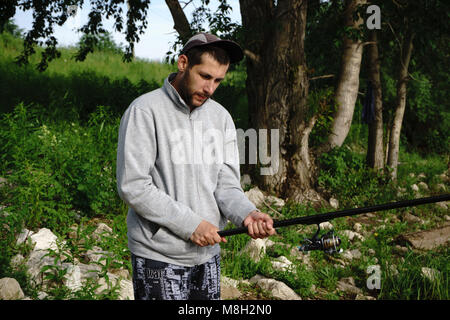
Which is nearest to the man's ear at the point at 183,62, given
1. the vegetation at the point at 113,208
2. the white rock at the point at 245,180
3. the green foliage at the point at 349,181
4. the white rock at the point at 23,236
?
the vegetation at the point at 113,208

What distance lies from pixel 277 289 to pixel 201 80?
254 centimetres

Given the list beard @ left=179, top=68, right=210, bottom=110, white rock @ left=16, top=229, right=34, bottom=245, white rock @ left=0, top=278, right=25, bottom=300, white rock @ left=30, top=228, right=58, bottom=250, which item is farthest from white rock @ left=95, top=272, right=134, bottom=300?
beard @ left=179, top=68, right=210, bottom=110

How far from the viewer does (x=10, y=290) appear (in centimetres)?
302

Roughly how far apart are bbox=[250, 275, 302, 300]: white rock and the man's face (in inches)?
95.8

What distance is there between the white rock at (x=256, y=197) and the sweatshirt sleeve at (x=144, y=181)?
4.41 meters

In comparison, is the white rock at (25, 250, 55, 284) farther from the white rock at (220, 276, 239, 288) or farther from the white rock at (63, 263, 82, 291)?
the white rock at (220, 276, 239, 288)

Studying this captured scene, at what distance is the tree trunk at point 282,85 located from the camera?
6.57 m

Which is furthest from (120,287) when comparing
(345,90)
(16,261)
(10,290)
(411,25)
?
(411,25)

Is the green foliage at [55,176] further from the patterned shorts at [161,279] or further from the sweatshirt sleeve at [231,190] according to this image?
the sweatshirt sleeve at [231,190]

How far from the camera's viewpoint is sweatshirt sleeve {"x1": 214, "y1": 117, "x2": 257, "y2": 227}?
2.20 meters
